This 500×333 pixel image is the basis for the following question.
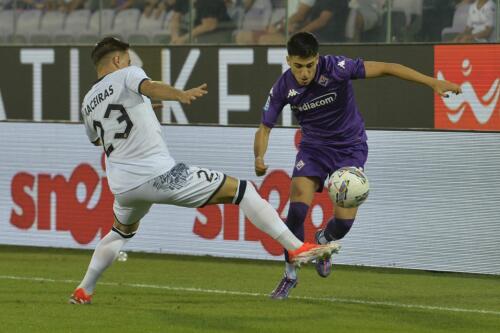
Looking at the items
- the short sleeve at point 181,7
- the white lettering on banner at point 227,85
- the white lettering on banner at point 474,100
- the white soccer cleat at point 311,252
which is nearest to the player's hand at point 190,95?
the white soccer cleat at point 311,252

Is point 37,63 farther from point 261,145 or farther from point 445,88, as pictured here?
point 445,88

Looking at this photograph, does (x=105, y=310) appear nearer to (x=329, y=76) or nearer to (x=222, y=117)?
(x=329, y=76)

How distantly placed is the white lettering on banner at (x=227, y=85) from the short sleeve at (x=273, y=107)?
495 cm

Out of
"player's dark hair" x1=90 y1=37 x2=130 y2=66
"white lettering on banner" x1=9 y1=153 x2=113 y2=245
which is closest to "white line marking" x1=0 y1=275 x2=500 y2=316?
"player's dark hair" x1=90 y1=37 x2=130 y2=66

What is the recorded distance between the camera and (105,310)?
9.66m

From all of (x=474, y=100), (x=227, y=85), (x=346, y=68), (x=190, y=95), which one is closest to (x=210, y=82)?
(x=227, y=85)

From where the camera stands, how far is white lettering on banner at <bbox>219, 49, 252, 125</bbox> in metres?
15.4

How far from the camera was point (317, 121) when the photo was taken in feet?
35.1

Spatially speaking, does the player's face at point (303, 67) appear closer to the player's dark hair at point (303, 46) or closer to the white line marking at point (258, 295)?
the player's dark hair at point (303, 46)

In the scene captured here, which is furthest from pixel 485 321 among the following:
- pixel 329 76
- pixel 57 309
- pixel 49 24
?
pixel 49 24

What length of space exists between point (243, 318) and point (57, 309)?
149cm

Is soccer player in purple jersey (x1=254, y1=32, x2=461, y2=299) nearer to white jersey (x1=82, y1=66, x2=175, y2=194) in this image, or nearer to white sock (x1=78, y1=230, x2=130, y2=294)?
white jersey (x1=82, y1=66, x2=175, y2=194)

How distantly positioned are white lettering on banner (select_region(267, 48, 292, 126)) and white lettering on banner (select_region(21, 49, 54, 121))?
10.5 ft

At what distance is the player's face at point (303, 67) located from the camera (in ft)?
32.9
